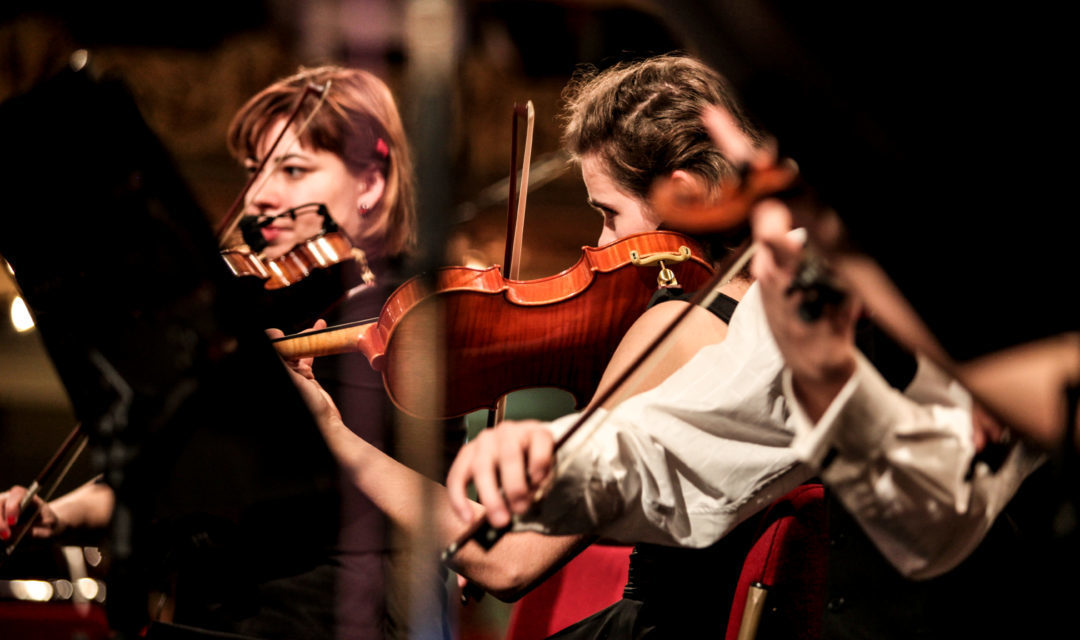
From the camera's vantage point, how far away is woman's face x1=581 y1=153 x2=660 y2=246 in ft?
5.01

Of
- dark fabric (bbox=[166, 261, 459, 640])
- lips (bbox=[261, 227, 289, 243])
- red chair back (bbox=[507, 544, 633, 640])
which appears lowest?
red chair back (bbox=[507, 544, 633, 640])

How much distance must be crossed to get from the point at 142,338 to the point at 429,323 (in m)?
0.48

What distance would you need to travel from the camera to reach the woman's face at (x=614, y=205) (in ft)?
5.01

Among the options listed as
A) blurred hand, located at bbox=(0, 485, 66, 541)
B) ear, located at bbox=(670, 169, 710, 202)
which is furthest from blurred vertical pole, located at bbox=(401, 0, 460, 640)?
blurred hand, located at bbox=(0, 485, 66, 541)

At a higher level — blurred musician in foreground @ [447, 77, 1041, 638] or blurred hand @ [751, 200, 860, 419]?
blurred hand @ [751, 200, 860, 419]

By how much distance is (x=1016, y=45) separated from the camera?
0.68 meters

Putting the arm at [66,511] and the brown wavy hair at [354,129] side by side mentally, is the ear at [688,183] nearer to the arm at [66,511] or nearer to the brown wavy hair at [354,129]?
the brown wavy hair at [354,129]

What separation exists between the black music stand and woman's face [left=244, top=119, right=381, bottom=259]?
35.5 inches

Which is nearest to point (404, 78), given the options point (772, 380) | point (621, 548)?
point (621, 548)

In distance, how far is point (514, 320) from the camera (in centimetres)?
148

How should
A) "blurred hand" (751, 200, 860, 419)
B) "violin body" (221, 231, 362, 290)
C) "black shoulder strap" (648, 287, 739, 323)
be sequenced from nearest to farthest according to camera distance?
"blurred hand" (751, 200, 860, 419) → "black shoulder strap" (648, 287, 739, 323) → "violin body" (221, 231, 362, 290)

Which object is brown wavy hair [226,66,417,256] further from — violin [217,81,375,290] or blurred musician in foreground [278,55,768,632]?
blurred musician in foreground [278,55,768,632]

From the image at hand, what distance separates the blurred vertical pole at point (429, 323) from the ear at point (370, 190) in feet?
0.36

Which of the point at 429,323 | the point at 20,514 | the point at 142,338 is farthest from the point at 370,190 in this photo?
the point at 142,338
